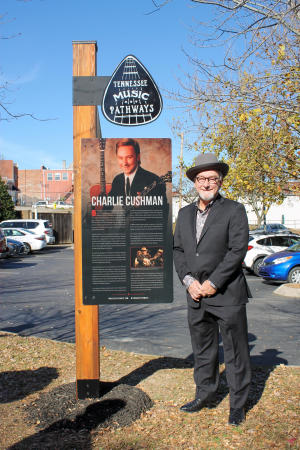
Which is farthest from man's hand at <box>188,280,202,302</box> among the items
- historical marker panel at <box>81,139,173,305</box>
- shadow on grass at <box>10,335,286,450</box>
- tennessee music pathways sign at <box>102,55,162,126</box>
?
tennessee music pathways sign at <box>102,55,162,126</box>

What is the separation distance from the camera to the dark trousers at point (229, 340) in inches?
147

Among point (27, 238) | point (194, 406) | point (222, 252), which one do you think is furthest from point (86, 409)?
point (27, 238)

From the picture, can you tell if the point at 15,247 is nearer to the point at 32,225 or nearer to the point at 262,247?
the point at 32,225

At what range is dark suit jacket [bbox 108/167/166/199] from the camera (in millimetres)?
3953

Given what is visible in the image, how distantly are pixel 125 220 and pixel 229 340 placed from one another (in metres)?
1.31

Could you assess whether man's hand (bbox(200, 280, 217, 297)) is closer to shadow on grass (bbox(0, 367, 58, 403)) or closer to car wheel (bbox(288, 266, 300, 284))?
shadow on grass (bbox(0, 367, 58, 403))

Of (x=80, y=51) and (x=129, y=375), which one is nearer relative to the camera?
(x=80, y=51)

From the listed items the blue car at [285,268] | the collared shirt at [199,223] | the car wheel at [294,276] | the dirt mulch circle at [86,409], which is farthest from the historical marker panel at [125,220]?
the car wheel at [294,276]

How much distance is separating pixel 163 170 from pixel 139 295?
1.10 meters

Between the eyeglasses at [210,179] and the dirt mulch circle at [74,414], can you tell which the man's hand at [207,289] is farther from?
the dirt mulch circle at [74,414]

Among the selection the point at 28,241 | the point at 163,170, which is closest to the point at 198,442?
the point at 163,170

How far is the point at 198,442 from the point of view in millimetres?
3428

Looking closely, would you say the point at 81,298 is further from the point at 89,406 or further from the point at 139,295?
the point at 89,406

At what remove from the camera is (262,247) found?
56.2 ft
